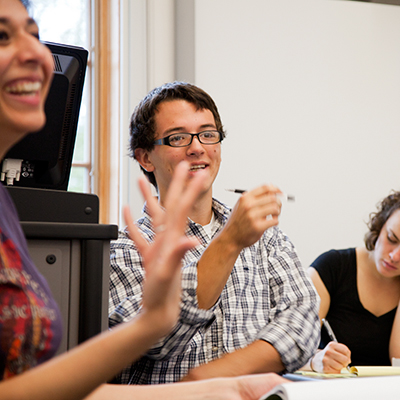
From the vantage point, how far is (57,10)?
9.00 ft

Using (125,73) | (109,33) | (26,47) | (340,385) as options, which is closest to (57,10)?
(109,33)

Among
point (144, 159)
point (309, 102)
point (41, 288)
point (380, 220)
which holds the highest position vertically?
point (309, 102)

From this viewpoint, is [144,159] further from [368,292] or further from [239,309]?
[368,292]

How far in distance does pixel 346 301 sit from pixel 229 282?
1.02m

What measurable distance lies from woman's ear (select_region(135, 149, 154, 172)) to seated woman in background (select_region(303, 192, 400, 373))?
981 millimetres

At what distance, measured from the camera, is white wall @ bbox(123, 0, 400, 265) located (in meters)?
2.70

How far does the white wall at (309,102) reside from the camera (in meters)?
2.70

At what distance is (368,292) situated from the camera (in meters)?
2.24

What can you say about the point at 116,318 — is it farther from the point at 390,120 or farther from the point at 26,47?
the point at 390,120

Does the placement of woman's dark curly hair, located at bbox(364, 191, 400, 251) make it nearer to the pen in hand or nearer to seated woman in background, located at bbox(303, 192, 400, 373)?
seated woman in background, located at bbox(303, 192, 400, 373)

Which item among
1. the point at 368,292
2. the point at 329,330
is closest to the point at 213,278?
the point at 329,330

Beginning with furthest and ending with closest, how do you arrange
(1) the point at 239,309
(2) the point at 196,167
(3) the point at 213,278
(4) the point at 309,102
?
(4) the point at 309,102 < (2) the point at 196,167 < (1) the point at 239,309 < (3) the point at 213,278

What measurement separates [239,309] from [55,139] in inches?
23.6

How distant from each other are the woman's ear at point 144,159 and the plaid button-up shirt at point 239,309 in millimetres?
208
